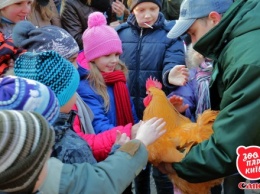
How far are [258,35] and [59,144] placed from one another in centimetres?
109

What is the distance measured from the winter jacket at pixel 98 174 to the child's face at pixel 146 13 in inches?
80.0

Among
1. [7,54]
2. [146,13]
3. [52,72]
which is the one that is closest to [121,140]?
[52,72]

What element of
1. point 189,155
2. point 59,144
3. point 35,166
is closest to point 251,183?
point 189,155

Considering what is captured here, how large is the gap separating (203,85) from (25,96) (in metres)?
1.58

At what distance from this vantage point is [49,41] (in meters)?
2.52

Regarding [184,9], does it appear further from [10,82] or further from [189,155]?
[10,82]

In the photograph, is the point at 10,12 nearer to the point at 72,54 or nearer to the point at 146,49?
the point at 72,54

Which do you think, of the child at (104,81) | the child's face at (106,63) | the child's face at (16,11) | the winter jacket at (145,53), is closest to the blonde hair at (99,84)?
the child at (104,81)

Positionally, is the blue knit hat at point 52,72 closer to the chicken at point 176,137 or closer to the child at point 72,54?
the child at point 72,54

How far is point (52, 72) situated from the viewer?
1.92 m

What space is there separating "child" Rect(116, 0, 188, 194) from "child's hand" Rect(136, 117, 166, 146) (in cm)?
144

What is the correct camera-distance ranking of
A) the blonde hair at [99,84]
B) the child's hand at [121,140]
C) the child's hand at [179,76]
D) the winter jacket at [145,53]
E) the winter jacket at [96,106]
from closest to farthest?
the child's hand at [121,140]
the winter jacket at [96,106]
the blonde hair at [99,84]
the child's hand at [179,76]
the winter jacket at [145,53]

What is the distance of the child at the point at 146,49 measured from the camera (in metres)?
3.54

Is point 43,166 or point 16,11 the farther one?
point 16,11
